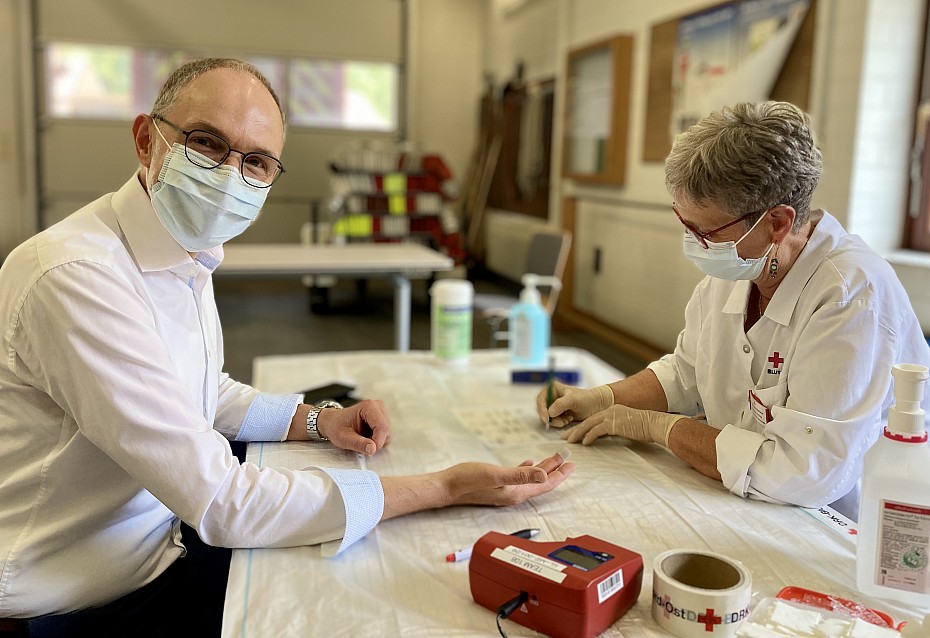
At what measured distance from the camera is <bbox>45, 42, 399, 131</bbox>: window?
772cm

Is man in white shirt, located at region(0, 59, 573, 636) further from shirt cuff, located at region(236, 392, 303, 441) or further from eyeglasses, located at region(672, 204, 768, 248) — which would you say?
eyeglasses, located at region(672, 204, 768, 248)

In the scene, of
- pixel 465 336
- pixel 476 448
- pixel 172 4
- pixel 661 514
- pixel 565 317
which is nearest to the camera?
pixel 661 514

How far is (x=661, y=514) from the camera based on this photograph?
1195 mm

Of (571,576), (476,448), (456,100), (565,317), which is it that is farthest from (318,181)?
(571,576)

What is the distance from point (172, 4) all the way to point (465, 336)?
7092mm

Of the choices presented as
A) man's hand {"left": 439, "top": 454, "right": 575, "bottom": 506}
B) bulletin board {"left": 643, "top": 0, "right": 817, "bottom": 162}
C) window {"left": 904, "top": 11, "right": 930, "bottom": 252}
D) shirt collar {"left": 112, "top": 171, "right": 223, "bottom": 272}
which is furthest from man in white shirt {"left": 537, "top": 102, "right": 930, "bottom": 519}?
bulletin board {"left": 643, "top": 0, "right": 817, "bottom": 162}

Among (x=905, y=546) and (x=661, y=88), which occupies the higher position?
(x=661, y=88)

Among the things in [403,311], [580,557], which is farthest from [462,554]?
[403,311]

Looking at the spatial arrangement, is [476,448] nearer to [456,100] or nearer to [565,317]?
[565,317]

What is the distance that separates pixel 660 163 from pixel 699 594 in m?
4.32

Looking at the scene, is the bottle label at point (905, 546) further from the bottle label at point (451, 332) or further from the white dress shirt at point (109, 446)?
the bottle label at point (451, 332)

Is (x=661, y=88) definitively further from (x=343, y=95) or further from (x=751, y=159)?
(x=343, y=95)

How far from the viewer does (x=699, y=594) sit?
857 mm

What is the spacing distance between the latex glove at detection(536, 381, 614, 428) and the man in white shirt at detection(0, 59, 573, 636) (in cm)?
31
